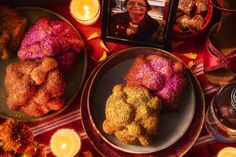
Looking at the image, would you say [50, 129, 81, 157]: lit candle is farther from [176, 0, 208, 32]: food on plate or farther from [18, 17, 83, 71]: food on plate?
[176, 0, 208, 32]: food on plate

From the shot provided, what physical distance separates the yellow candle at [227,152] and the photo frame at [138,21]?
0.42m

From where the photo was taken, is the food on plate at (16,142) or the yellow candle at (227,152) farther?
the yellow candle at (227,152)

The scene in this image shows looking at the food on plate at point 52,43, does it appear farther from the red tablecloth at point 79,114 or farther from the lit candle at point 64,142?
the lit candle at point 64,142

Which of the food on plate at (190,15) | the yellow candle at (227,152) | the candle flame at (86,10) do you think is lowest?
the yellow candle at (227,152)

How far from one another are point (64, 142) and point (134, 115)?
0.32 m

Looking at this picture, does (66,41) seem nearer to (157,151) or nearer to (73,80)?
(73,80)

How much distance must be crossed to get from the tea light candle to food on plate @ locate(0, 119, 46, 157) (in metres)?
0.54

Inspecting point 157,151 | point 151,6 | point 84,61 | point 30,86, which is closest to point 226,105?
point 157,151

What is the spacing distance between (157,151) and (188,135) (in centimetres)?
12

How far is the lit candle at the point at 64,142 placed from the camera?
1518mm

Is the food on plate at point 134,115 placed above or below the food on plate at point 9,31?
below

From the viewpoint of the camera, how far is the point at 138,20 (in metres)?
1.52

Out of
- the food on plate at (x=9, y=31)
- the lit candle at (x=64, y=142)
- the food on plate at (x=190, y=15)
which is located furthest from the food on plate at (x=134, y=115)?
the food on plate at (x=9, y=31)

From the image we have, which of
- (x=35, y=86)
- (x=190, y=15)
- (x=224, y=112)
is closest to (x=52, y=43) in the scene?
(x=35, y=86)
